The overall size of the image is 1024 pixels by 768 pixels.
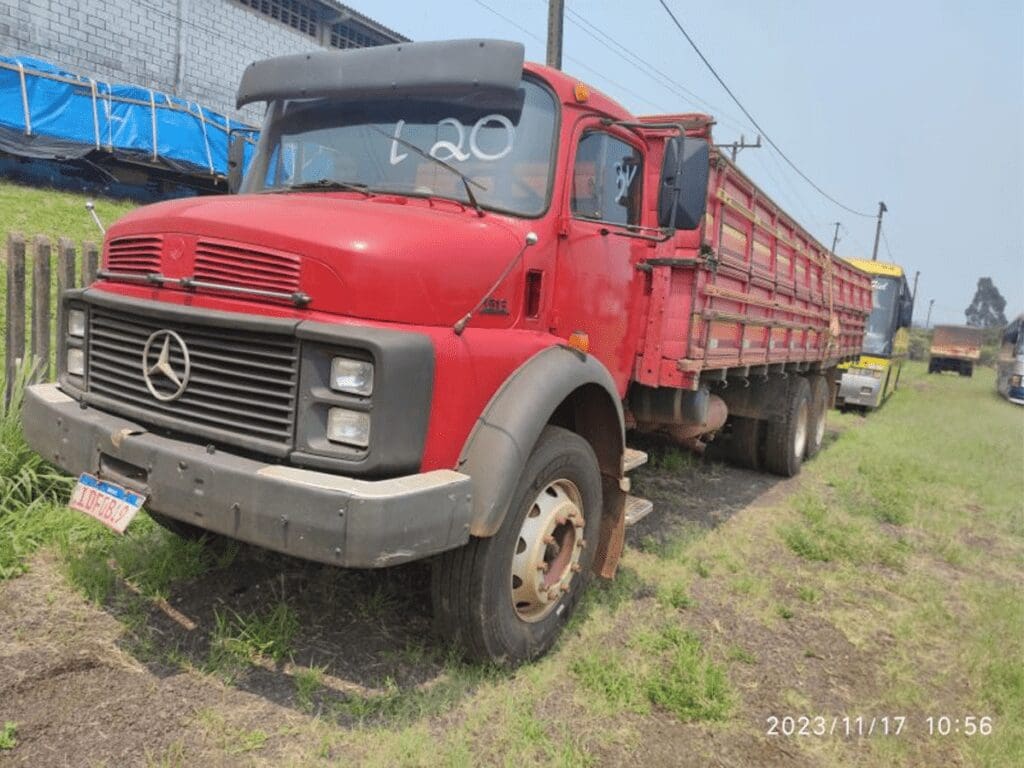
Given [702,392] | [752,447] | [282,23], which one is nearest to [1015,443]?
[752,447]

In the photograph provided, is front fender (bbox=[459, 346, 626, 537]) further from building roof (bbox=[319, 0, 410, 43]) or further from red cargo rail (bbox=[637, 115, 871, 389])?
building roof (bbox=[319, 0, 410, 43])

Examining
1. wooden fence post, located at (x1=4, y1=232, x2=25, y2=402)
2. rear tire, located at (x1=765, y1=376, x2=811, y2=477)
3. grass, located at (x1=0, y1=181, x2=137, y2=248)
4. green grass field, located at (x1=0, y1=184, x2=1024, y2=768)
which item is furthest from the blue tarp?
green grass field, located at (x1=0, y1=184, x2=1024, y2=768)

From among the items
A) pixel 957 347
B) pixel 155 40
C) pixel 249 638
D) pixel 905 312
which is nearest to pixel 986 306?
pixel 957 347

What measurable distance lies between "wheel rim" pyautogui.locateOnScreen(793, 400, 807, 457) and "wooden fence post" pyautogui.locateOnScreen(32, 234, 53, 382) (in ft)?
20.2

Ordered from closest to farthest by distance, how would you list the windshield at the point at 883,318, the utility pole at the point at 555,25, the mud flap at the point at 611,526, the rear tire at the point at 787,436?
1. the mud flap at the point at 611,526
2. the rear tire at the point at 787,436
3. the utility pole at the point at 555,25
4. the windshield at the point at 883,318

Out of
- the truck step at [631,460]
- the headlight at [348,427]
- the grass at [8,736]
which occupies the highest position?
the headlight at [348,427]

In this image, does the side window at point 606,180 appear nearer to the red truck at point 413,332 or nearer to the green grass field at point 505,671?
the red truck at point 413,332

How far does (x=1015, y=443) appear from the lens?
11.2 meters

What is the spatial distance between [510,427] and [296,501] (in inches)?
31.0

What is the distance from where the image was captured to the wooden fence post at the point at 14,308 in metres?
4.19

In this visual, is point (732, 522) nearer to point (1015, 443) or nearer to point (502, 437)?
point (502, 437)

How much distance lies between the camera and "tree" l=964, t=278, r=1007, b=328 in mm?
100375

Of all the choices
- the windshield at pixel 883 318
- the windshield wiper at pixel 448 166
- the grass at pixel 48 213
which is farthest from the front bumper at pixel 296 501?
the windshield at pixel 883 318

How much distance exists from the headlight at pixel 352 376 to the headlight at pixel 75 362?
142cm
